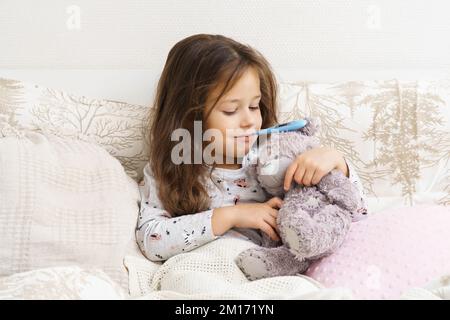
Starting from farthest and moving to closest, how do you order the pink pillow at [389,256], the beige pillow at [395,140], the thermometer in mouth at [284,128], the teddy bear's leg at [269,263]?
the beige pillow at [395,140] < the thermometer in mouth at [284,128] < the teddy bear's leg at [269,263] < the pink pillow at [389,256]

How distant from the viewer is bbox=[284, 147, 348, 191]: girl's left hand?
3.57 feet

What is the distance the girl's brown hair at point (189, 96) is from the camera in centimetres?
121

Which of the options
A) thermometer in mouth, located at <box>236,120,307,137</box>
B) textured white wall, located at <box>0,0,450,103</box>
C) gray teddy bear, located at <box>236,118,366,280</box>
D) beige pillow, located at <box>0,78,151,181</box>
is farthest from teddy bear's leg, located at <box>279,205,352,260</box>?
textured white wall, located at <box>0,0,450,103</box>

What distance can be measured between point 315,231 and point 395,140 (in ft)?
1.51

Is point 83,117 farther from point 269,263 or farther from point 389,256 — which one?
point 389,256

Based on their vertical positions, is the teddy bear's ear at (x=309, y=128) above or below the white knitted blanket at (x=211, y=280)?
above

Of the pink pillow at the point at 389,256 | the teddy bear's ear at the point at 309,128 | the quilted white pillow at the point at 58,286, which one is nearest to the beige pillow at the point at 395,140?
the teddy bear's ear at the point at 309,128

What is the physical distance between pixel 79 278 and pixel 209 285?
0.20 metres

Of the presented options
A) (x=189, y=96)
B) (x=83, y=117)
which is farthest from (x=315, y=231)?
(x=83, y=117)

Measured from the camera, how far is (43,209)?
103 cm

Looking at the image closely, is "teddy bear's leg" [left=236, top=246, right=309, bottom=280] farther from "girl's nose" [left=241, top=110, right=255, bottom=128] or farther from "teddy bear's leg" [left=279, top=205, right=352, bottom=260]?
"girl's nose" [left=241, top=110, right=255, bottom=128]

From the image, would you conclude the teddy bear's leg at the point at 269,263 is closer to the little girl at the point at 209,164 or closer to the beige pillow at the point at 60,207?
the little girl at the point at 209,164

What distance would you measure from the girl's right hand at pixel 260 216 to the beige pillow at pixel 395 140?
270mm
